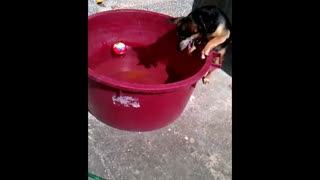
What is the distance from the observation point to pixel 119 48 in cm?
220

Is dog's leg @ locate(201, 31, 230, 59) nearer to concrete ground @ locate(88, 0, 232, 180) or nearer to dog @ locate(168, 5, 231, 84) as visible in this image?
dog @ locate(168, 5, 231, 84)

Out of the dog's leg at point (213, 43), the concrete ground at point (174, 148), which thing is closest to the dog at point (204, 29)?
the dog's leg at point (213, 43)

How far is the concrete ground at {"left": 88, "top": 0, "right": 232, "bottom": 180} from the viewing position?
72.8 inches

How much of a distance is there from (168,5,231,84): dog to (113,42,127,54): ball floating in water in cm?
33

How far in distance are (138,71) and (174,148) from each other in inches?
21.0

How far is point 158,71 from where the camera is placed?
7.44 ft

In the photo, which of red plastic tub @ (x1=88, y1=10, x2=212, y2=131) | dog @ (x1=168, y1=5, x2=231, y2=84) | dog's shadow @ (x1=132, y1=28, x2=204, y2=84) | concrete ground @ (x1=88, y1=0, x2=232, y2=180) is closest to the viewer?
red plastic tub @ (x1=88, y1=10, x2=212, y2=131)

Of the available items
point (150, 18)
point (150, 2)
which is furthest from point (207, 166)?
point (150, 2)

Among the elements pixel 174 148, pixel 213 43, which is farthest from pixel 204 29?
pixel 174 148

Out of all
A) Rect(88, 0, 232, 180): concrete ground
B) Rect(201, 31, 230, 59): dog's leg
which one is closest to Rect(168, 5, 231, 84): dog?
Rect(201, 31, 230, 59): dog's leg

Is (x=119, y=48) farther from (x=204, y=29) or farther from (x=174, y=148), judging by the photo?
(x=174, y=148)

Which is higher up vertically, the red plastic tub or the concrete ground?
the red plastic tub

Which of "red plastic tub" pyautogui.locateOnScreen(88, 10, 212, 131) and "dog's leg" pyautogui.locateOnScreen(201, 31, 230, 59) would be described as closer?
"red plastic tub" pyautogui.locateOnScreen(88, 10, 212, 131)

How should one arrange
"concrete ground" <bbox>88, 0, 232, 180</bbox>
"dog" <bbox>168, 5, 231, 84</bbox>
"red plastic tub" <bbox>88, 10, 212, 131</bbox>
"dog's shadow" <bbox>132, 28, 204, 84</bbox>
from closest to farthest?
1. "red plastic tub" <bbox>88, 10, 212, 131</bbox>
2. "concrete ground" <bbox>88, 0, 232, 180</bbox>
3. "dog" <bbox>168, 5, 231, 84</bbox>
4. "dog's shadow" <bbox>132, 28, 204, 84</bbox>
